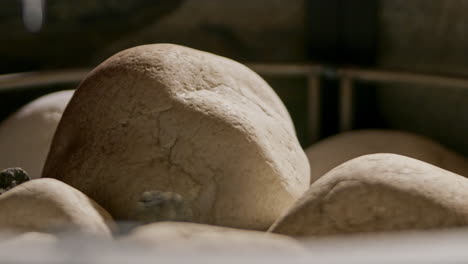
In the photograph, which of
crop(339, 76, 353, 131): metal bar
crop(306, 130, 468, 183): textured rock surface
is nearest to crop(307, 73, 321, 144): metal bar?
crop(339, 76, 353, 131): metal bar

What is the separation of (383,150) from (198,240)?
6.97 feet

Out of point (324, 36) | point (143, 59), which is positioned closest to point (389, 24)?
point (324, 36)

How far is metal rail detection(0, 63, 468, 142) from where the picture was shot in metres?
3.23

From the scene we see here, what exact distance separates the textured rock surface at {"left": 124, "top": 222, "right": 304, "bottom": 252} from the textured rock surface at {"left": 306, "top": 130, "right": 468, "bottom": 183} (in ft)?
4.73

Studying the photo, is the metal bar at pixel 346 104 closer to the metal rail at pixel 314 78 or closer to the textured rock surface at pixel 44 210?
the metal rail at pixel 314 78

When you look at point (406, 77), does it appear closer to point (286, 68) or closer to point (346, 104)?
point (346, 104)

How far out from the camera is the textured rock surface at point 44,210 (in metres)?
1.53

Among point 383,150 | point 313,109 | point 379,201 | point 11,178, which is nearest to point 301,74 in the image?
point 313,109

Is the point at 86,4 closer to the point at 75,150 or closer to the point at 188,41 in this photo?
the point at 188,41

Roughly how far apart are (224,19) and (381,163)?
2829 mm

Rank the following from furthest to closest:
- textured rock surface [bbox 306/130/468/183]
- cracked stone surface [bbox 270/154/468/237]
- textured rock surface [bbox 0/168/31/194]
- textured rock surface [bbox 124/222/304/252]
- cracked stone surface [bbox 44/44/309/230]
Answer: textured rock surface [bbox 306/130/468/183] → textured rock surface [bbox 0/168/31/194] → cracked stone surface [bbox 44/44/309/230] → cracked stone surface [bbox 270/154/468/237] → textured rock surface [bbox 124/222/304/252]

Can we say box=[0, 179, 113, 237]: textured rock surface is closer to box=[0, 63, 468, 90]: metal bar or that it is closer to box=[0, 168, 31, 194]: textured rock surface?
box=[0, 168, 31, 194]: textured rock surface

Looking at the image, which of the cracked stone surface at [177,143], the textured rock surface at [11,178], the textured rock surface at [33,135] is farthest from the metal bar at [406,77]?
the textured rock surface at [11,178]

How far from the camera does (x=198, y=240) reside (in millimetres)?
1000
